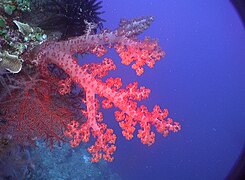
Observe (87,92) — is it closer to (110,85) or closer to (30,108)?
(110,85)

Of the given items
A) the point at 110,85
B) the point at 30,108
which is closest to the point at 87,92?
the point at 110,85

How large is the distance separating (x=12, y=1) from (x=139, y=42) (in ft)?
5.68

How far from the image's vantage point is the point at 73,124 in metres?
3.71

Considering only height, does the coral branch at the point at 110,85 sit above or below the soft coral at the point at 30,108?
above

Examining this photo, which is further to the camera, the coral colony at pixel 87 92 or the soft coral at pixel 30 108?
the soft coral at pixel 30 108

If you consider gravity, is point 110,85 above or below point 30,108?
above

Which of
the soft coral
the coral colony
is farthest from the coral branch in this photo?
the soft coral

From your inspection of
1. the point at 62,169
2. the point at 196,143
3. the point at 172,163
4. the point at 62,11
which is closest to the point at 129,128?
the point at 62,11

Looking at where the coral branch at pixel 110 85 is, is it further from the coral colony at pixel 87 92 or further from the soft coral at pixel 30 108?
the soft coral at pixel 30 108

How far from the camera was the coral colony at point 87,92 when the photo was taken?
3.55 meters

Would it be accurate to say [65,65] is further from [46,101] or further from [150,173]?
[150,173]

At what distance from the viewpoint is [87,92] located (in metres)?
3.58

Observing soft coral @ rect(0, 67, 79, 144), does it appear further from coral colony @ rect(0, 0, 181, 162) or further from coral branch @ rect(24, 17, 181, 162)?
coral branch @ rect(24, 17, 181, 162)

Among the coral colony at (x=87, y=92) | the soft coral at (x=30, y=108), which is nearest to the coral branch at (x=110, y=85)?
the coral colony at (x=87, y=92)
